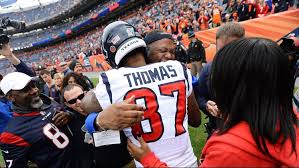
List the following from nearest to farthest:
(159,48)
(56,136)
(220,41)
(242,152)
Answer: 1. (242,152)
2. (159,48)
3. (56,136)
4. (220,41)

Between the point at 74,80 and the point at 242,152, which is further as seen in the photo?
the point at 74,80

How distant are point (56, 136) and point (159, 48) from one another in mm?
1102

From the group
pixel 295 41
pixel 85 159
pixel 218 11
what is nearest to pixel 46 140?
pixel 85 159

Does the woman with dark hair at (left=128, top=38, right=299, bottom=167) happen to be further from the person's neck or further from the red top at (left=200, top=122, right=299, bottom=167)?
the person's neck

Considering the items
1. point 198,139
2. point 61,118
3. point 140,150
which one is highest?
point 140,150

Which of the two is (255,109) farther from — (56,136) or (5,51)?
(5,51)

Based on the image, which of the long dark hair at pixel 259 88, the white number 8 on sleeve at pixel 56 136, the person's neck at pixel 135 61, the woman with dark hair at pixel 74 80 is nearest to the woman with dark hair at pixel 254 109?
the long dark hair at pixel 259 88

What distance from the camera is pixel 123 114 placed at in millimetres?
1564

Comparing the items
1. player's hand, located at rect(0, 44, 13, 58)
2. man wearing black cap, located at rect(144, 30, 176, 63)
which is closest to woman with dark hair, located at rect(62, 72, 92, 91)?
player's hand, located at rect(0, 44, 13, 58)

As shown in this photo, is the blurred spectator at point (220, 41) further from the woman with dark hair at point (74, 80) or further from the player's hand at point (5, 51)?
the player's hand at point (5, 51)

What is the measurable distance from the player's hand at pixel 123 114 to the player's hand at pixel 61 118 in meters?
1.01

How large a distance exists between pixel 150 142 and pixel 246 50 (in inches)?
32.2

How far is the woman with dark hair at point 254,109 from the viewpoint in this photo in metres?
1.11

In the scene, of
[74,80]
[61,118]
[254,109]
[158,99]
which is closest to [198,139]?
[74,80]
